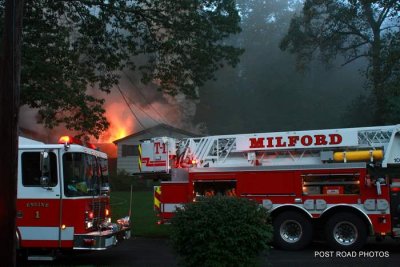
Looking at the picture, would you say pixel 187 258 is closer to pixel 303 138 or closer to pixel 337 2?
pixel 303 138

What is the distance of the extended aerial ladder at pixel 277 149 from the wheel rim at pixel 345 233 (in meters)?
1.38

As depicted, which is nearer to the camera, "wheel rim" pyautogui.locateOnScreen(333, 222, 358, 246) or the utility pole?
the utility pole

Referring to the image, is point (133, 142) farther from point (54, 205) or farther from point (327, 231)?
point (54, 205)

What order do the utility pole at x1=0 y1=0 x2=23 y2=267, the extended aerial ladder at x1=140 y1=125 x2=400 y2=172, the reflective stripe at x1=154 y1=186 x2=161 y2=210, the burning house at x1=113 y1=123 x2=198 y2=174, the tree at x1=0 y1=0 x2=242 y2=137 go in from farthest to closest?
the burning house at x1=113 y1=123 x2=198 y2=174 → the tree at x1=0 y1=0 x2=242 y2=137 → the reflective stripe at x1=154 y1=186 x2=161 y2=210 → the extended aerial ladder at x1=140 y1=125 x2=400 y2=172 → the utility pole at x1=0 y1=0 x2=23 y2=267

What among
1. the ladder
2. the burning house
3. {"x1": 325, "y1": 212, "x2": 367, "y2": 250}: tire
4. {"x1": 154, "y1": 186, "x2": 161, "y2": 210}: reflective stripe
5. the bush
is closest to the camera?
the bush

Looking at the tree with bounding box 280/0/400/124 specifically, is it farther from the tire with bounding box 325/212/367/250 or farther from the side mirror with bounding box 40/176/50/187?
the side mirror with bounding box 40/176/50/187

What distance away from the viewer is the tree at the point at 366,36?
2284 centimetres

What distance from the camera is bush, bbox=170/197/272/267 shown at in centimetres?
610

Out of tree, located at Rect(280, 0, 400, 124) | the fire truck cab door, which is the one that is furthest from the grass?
tree, located at Rect(280, 0, 400, 124)

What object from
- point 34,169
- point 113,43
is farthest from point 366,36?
point 34,169

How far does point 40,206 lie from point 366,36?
25067 mm

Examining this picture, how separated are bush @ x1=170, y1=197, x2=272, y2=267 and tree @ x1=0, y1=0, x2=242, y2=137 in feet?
24.9

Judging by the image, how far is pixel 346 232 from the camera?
10594 millimetres

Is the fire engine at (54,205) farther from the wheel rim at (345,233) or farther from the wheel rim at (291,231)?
the wheel rim at (345,233)
